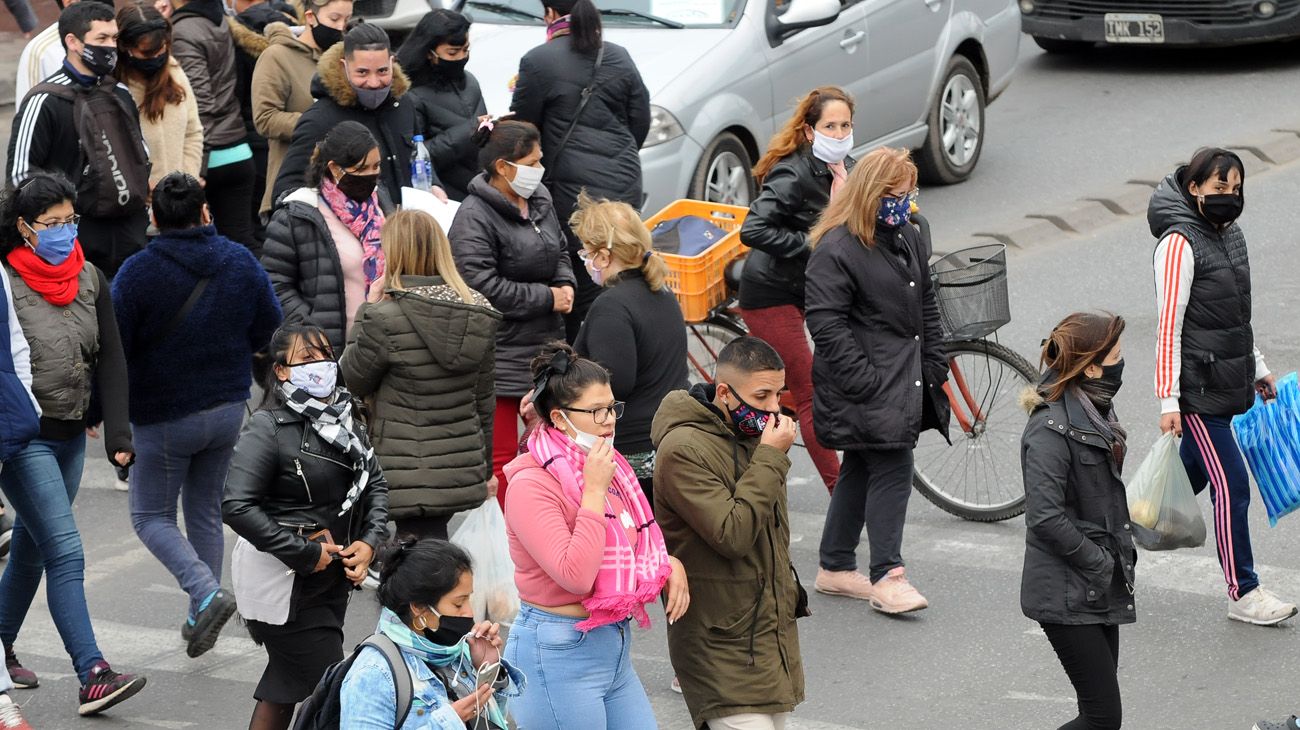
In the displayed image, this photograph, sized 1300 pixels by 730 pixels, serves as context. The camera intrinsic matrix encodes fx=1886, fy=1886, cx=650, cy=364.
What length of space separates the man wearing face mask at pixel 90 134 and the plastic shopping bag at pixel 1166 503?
4731 mm

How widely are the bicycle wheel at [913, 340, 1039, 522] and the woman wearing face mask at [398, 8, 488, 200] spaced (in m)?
2.63

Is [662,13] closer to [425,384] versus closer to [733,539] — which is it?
[425,384]

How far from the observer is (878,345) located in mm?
7188

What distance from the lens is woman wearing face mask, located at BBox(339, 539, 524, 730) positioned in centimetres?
440

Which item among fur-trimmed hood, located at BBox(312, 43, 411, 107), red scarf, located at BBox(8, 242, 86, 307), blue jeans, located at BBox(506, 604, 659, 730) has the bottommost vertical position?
blue jeans, located at BBox(506, 604, 659, 730)

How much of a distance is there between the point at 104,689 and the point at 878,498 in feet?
9.68

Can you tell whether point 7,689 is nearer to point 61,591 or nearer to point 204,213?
point 61,591

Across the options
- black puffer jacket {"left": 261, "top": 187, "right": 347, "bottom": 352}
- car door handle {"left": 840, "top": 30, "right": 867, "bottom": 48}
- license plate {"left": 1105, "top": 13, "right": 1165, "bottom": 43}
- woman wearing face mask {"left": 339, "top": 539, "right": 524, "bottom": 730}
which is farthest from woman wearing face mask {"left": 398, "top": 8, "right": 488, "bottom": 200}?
license plate {"left": 1105, "top": 13, "right": 1165, "bottom": 43}

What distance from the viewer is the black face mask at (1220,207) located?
22.5 ft

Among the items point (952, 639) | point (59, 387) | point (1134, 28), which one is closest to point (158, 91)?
point (59, 387)

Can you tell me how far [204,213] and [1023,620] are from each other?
11.2ft

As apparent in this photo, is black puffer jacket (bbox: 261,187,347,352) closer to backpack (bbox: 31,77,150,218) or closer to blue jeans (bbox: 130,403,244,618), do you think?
blue jeans (bbox: 130,403,244,618)

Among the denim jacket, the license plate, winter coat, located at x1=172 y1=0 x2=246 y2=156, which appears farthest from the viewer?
the license plate

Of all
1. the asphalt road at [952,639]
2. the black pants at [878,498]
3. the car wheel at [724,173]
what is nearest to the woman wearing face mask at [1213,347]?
the asphalt road at [952,639]
